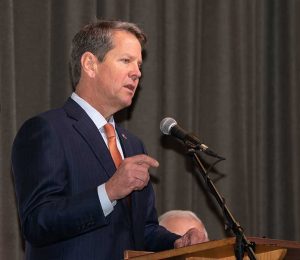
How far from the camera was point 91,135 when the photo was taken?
2930 millimetres

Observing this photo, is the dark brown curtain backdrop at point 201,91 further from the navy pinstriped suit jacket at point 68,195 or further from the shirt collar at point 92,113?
the navy pinstriped suit jacket at point 68,195

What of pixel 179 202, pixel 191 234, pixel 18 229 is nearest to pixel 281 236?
pixel 179 202

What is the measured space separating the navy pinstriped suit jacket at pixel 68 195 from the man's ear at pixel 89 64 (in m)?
0.25

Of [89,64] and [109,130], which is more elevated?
[89,64]

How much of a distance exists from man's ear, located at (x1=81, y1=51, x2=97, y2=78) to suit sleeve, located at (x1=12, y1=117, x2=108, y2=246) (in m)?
0.47

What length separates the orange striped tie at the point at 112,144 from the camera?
2.99 meters

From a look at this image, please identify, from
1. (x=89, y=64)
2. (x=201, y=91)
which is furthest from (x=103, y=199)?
(x=201, y=91)

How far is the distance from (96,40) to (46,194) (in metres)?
0.93

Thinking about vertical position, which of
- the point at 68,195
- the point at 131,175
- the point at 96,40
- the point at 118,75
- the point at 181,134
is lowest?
the point at 68,195

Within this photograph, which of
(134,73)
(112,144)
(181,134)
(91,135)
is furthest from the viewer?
Answer: (134,73)

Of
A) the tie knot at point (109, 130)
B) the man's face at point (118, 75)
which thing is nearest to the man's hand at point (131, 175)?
the tie knot at point (109, 130)

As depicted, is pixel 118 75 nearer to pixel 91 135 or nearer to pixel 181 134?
pixel 91 135

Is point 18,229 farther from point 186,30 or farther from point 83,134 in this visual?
point 186,30

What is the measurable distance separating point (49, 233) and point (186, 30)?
2515mm
